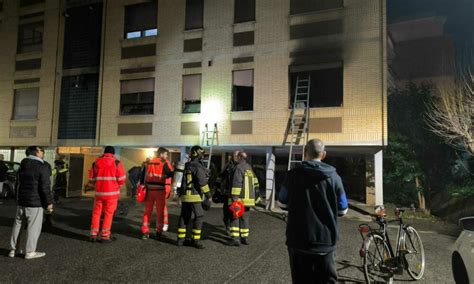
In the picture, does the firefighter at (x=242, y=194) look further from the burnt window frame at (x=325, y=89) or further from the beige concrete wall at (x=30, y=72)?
the beige concrete wall at (x=30, y=72)

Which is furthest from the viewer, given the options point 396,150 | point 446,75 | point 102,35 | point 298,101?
point 446,75

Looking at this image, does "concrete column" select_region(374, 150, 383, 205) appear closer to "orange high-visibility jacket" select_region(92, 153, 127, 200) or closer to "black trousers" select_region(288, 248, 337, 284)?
"orange high-visibility jacket" select_region(92, 153, 127, 200)

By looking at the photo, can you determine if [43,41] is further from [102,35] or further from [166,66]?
[166,66]

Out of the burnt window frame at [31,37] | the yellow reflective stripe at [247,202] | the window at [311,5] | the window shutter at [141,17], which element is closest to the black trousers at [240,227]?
the yellow reflective stripe at [247,202]

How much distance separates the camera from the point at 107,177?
6.15m

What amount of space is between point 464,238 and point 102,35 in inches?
592

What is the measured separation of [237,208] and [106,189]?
7.88ft

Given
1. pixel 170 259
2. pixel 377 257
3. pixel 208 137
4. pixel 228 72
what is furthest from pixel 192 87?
pixel 377 257

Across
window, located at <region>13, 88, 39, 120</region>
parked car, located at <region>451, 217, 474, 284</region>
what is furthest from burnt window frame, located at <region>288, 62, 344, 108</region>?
window, located at <region>13, 88, 39, 120</region>

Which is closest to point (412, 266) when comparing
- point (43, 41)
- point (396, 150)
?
point (396, 150)

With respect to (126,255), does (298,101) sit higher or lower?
higher

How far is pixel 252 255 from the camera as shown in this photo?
5.74 m

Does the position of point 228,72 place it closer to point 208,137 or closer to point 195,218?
point 208,137

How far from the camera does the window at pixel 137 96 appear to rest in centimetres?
1387
